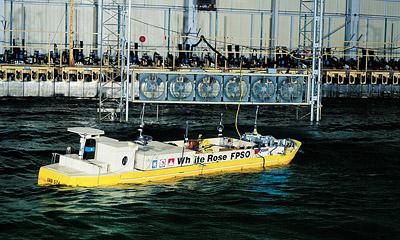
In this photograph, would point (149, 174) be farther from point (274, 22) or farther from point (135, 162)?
point (274, 22)

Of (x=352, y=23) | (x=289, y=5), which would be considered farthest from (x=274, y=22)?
(x=352, y=23)

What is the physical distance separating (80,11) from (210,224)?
44918 mm

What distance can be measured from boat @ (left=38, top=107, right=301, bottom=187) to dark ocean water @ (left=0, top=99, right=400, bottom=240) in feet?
1.40

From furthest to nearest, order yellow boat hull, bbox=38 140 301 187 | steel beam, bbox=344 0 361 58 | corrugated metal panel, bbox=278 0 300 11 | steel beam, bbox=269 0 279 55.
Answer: steel beam, bbox=344 0 361 58, corrugated metal panel, bbox=278 0 300 11, steel beam, bbox=269 0 279 55, yellow boat hull, bbox=38 140 301 187

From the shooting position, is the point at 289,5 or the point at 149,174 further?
the point at 289,5

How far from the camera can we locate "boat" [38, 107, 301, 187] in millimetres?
22562

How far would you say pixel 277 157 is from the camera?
27.9m

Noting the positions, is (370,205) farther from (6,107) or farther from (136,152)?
(6,107)

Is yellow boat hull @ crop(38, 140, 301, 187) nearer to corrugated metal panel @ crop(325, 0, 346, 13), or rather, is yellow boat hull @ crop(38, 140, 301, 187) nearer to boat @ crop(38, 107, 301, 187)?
A: boat @ crop(38, 107, 301, 187)

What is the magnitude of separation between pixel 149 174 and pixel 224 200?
302 cm

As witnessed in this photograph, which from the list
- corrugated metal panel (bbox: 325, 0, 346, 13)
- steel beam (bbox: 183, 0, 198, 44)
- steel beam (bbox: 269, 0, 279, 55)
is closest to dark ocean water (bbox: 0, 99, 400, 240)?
steel beam (bbox: 183, 0, 198, 44)

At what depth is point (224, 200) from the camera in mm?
22125

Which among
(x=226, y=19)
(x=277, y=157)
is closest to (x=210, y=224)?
(x=277, y=157)

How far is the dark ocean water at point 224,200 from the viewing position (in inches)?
747
